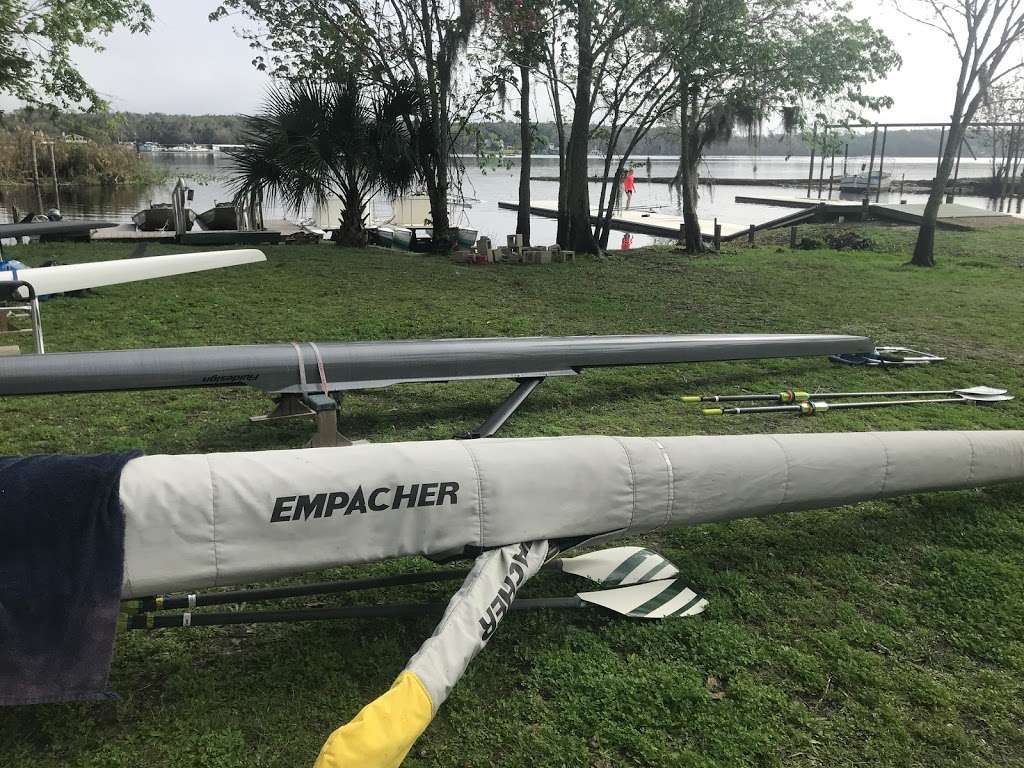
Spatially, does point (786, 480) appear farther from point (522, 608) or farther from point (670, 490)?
point (522, 608)

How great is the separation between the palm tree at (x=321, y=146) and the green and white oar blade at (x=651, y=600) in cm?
1104

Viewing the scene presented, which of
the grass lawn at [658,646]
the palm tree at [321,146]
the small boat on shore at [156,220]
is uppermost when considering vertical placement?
the palm tree at [321,146]

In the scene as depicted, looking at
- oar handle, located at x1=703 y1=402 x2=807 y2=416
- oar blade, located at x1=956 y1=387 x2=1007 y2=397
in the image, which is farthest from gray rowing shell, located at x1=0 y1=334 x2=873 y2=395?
oar blade, located at x1=956 y1=387 x2=1007 y2=397

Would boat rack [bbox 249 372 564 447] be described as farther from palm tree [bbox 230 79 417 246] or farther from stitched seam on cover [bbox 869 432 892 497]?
palm tree [bbox 230 79 417 246]

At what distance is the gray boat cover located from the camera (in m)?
2.52

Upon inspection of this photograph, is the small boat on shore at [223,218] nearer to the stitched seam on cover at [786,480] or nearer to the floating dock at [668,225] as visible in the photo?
the floating dock at [668,225]

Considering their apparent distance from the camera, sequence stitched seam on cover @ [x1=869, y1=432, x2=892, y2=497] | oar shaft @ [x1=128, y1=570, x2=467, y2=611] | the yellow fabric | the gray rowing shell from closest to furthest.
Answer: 1. the yellow fabric
2. oar shaft @ [x1=128, y1=570, x2=467, y2=611]
3. stitched seam on cover @ [x1=869, y1=432, x2=892, y2=497]
4. the gray rowing shell

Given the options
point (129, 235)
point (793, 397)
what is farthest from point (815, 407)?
point (129, 235)

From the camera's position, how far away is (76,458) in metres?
2.52

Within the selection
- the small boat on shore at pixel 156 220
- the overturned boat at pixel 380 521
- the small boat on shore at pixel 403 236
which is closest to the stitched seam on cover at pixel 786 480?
the overturned boat at pixel 380 521

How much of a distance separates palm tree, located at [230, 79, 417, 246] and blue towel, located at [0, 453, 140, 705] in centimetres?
1106

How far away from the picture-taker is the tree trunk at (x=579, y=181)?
14.2 metres

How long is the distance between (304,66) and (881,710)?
1431 cm

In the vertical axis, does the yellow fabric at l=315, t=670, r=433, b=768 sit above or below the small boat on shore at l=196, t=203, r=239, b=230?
below
